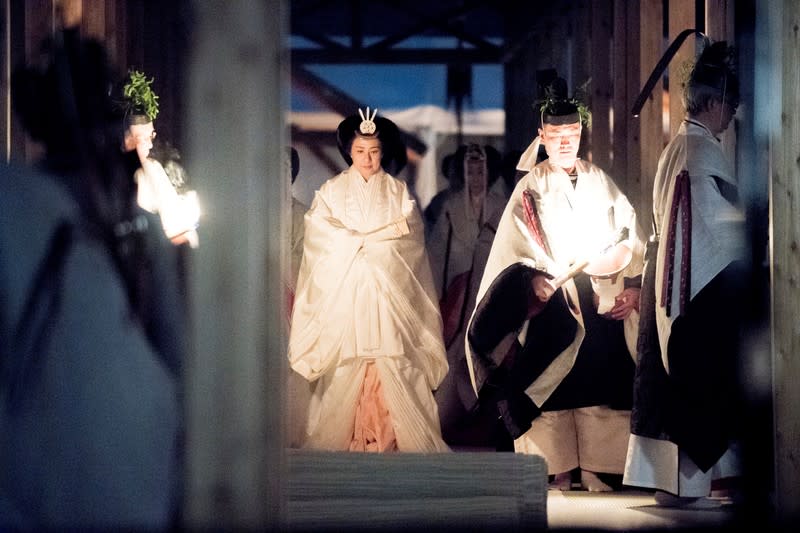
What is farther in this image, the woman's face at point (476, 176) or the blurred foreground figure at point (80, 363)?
the woman's face at point (476, 176)

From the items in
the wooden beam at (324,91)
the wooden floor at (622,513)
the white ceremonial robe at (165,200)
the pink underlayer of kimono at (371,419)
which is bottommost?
the wooden floor at (622,513)

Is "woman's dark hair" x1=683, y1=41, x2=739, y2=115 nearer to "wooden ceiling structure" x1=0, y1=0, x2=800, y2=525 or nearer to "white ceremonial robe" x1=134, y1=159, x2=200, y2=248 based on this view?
"wooden ceiling structure" x1=0, y1=0, x2=800, y2=525

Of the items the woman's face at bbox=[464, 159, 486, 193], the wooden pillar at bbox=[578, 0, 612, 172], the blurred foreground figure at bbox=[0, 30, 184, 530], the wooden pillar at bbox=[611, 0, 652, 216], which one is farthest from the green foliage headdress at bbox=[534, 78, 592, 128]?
the blurred foreground figure at bbox=[0, 30, 184, 530]

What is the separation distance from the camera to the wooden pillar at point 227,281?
3854 millimetres

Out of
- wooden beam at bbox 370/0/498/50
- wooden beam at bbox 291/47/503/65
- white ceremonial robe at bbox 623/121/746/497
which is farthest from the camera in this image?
wooden beam at bbox 291/47/503/65

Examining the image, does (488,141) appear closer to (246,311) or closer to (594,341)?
(594,341)

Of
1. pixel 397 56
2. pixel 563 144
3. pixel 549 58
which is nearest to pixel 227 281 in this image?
pixel 563 144

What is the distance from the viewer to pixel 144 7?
424 inches

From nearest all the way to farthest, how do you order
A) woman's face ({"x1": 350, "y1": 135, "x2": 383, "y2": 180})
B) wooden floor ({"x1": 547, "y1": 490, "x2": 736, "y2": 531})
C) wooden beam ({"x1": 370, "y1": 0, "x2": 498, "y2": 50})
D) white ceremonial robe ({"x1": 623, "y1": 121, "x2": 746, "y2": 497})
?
1. wooden floor ({"x1": 547, "y1": 490, "x2": 736, "y2": 531})
2. white ceremonial robe ({"x1": 623, "y1": 121, "x2": 746, "y2": 497})
3. woman's face ({"x1": 350, "y1": 135, "x2": 383, "y2": 180})
4. wooden beam ({"x1": 370, "y1": 0, "x2": 498, "y2": 50})

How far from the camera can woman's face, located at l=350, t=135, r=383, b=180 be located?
335 inches

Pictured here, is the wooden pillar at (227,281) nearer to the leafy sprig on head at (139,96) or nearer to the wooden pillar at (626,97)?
the leafy sprig on head at (139,96)

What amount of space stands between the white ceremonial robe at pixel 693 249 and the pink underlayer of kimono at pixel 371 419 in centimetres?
156

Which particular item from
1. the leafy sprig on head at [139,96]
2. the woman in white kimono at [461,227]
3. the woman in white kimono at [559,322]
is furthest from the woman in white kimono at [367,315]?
the woman in white kimono at [461,227]

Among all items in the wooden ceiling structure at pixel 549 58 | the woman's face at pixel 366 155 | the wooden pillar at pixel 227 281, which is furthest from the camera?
the woman's face at pixel 366 155
